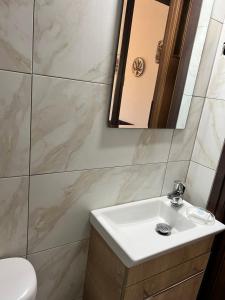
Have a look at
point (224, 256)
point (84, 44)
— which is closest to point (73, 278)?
point (224, 256)

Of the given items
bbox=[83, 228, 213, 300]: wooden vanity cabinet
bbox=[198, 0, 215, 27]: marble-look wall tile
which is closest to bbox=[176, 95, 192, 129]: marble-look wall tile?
bbox=[198, 0, 215, 27]: marble-look wall tile

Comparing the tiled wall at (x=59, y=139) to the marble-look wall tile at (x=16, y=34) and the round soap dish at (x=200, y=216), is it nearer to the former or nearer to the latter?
the marble-look wall tile at (x=16, y=34)

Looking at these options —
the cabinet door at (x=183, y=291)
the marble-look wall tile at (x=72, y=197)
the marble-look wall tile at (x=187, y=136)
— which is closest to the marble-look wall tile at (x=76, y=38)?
the marble-look wall tile at (x=72, y=197)

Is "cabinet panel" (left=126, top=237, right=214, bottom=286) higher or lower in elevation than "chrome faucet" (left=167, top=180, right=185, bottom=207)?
lower

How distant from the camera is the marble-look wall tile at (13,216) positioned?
2.99ft

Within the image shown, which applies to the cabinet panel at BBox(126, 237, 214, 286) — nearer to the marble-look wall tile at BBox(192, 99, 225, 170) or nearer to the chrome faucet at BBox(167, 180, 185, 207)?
the chrome faucet at BBox(167, 180, 185, 207)

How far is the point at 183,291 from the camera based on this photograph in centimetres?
123

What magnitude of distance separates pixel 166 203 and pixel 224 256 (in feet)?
1.46

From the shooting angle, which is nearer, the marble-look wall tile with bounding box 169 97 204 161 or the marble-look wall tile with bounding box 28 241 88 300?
the marble-look wall tile with bounding box 28 241 88 300

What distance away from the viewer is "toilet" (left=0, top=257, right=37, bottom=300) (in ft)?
2.71

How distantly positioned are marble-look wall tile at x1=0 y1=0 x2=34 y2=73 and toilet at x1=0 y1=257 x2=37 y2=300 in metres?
0.74

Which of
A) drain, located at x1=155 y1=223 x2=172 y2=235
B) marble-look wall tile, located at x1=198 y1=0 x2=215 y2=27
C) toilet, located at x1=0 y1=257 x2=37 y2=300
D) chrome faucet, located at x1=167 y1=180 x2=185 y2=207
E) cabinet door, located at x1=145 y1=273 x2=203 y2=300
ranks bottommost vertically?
cabinet door, located at x1=145 y1=273 x2=203 y2=300

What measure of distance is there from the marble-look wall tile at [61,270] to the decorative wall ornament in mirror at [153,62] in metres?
0.65

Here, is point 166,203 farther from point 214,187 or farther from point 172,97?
point 172,97
